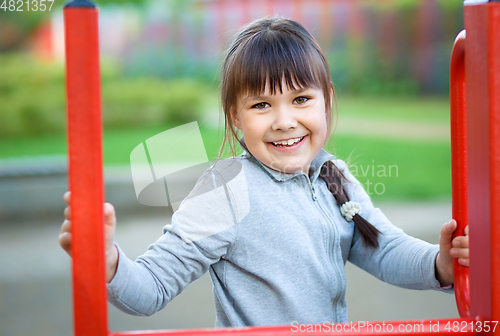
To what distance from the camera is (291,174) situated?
1.17m

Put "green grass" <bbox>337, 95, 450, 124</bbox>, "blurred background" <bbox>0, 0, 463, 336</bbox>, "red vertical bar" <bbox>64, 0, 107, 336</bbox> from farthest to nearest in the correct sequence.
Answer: "green grass" <bbox>337, 95, 450, 124</bbox> < "blurred background" <bbox>0, 0, 463, 336</bbox> < "red vertical bar" <bbox>64, 0, 107, 336</bbox>

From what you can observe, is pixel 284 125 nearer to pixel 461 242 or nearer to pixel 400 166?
pixel 461 242

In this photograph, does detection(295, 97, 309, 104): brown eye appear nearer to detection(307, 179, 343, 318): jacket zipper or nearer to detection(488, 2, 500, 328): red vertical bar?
detection(307, 179, 343, 318): jacket zipper

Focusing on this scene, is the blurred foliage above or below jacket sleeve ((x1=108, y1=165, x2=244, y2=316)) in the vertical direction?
above

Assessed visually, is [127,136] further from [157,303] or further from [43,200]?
[157,303]

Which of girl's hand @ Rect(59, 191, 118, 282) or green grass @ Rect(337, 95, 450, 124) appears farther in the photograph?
green grass @ Rect(337, 95, 450, 124)

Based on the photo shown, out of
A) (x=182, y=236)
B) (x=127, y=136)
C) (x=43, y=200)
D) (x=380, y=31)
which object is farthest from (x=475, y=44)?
(x=380, y=31)

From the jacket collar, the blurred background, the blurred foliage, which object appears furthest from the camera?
the blurred foliage

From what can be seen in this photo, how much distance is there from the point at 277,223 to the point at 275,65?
0.32 metres

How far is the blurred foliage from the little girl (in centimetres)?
651

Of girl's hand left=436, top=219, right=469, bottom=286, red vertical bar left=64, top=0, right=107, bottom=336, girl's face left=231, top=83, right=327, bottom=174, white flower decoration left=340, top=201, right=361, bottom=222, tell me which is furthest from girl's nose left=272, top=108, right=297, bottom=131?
red vertical bar left=64, top=0, right=107, bottom=336

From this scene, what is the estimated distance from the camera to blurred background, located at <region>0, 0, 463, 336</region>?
9.33 feet

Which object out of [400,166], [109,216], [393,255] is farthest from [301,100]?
[400,166]

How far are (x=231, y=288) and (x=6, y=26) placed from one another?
9.31 meters
